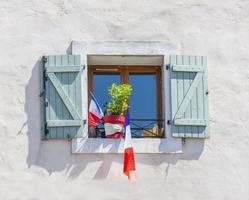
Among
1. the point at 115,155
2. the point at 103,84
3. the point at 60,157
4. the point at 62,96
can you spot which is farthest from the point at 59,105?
the point at 115,155

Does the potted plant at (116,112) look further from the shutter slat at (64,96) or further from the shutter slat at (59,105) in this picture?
the shutter slat at (59,105)

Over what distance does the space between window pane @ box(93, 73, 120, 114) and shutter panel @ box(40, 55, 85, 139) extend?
0.42 meters

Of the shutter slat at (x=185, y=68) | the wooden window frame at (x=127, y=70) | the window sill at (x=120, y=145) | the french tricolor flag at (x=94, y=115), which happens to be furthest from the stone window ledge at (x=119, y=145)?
the shutter slat at (x=185, y=68)

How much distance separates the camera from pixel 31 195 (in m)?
9.19

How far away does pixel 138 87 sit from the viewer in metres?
9.89

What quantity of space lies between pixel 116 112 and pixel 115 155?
470 millimetres

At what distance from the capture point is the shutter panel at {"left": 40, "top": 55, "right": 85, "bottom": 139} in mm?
9320

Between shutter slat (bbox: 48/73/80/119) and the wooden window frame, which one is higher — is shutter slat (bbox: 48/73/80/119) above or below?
below

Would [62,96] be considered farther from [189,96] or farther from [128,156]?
[189,96]

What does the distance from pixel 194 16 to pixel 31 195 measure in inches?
109

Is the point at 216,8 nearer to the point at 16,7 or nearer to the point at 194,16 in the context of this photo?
the point at 194,16

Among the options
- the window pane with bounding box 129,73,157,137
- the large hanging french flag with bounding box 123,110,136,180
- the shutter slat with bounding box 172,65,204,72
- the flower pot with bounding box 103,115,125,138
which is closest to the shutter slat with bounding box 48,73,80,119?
the flower pot with bounding box 103,115,125,138

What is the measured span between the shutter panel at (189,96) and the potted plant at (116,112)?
1.78 feet

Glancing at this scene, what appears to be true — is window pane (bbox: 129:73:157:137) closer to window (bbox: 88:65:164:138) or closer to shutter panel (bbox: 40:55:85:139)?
window (bbox: 88:65:164:138)
